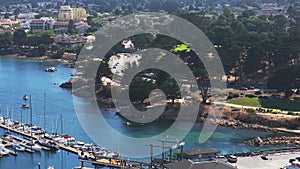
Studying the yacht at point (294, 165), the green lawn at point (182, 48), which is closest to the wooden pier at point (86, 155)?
the yacht at point (294, 165)

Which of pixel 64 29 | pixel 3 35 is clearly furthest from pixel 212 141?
pixel 64 29

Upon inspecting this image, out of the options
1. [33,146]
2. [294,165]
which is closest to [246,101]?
[294,165]

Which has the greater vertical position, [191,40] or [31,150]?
[191,40]

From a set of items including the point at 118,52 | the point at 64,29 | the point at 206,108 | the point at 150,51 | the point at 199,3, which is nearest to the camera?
the point at 206,108

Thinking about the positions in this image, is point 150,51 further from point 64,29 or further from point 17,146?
point 64,29

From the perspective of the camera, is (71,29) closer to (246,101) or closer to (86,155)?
(246,101)

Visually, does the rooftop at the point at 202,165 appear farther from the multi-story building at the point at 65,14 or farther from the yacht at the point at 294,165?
the multi-story building at the point at 65,14
